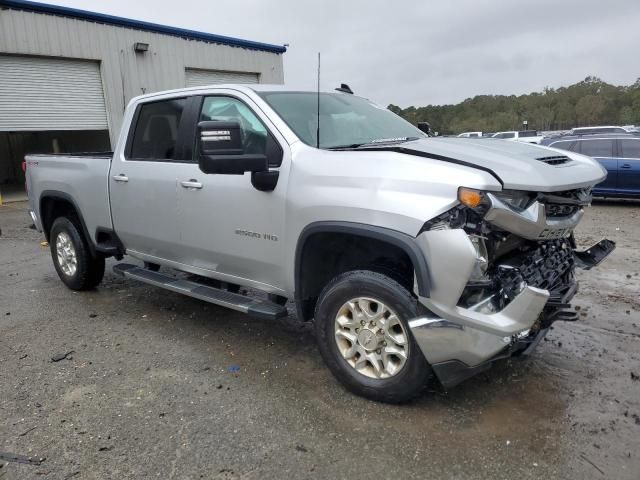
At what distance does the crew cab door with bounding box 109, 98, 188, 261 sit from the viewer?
4316mm

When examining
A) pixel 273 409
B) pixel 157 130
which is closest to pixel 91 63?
pixel 157 130

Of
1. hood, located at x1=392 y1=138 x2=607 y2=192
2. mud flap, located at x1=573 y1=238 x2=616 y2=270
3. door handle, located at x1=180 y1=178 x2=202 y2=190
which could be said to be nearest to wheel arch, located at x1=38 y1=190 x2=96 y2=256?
door handle, located at x1=180 y1=178 x2=202 y2=190

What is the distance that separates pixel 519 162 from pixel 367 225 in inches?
37.1

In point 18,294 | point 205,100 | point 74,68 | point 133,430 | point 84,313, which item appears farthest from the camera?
point 74,68

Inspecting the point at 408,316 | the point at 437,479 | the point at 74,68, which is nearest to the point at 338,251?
the point at 408,316

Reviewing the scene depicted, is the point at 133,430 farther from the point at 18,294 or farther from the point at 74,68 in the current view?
the point at 74,68

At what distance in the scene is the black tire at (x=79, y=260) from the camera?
17.9 ft

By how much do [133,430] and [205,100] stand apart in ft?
8.30

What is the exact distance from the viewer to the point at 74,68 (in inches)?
591

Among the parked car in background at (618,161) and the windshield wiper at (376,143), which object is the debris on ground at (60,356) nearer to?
the windshield wiper at (376,143)

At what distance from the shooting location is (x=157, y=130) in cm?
464

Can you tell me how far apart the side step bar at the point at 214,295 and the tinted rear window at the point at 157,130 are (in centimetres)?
106

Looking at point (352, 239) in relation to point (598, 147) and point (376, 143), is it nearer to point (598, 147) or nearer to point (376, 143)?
point (376, 143)

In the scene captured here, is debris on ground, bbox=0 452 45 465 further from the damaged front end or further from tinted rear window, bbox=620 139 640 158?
tinted rear window, bbox=620 139 640 158
